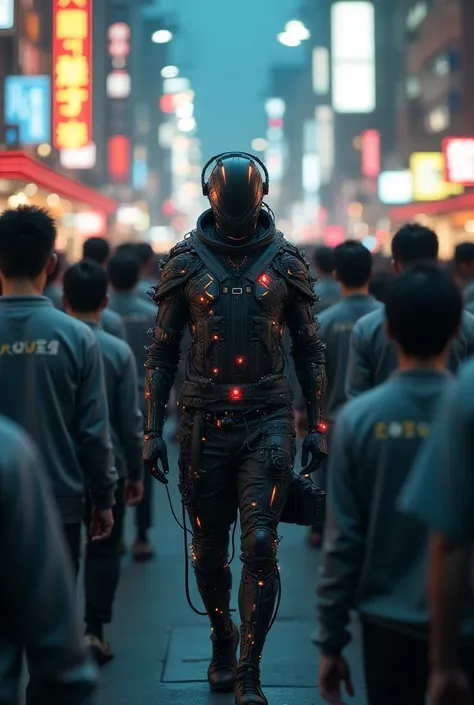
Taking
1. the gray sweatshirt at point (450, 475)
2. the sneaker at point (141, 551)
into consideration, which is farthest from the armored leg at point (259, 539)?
the sneaker at point (141, 551)

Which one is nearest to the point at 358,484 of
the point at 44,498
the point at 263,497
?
the point at 44,498

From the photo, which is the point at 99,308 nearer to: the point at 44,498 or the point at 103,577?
the point at 103,577

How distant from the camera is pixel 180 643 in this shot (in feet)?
23.9

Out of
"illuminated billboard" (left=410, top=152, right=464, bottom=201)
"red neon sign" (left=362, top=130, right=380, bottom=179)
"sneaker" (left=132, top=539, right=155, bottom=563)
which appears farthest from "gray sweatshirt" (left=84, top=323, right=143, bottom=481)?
"red neon sign" (left=362, top=130, right=380, bottom=179)

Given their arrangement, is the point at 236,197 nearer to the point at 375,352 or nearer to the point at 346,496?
the point at 375,352

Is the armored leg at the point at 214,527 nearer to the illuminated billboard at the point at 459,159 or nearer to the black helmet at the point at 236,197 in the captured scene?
the black helmet at the point at 236,197

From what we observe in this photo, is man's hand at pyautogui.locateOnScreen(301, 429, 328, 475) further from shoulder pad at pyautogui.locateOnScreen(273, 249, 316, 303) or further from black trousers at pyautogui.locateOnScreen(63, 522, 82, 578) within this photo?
black trousers at pyautogui.locateOnScreen(63, 522, 82, 578)

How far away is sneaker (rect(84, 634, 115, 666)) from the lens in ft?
22.5

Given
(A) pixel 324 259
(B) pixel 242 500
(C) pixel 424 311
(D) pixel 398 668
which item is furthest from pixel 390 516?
(A) pixel 324 259

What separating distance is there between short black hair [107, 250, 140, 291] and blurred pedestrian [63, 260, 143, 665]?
279cm

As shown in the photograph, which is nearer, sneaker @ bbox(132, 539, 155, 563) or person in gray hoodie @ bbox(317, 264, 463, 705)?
person in gray hoodie @ bbox(317, 264, 463, 705)

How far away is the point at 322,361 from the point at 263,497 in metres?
0.86

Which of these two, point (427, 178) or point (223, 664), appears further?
point (427, 178)

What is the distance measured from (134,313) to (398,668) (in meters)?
6.86
